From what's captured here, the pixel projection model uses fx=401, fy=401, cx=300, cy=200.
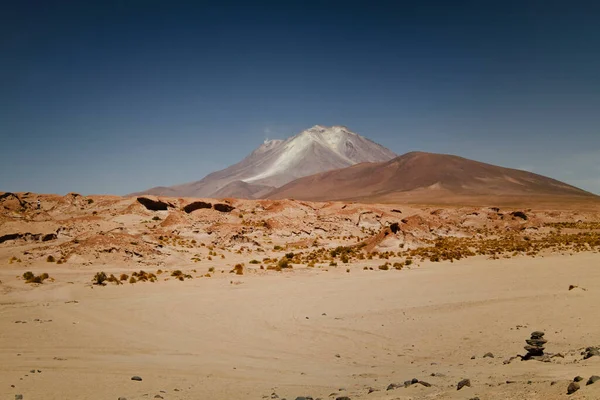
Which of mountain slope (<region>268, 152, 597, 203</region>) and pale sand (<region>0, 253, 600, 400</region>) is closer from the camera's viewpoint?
pale sand (<region>0, 253, 600, 400</region>)

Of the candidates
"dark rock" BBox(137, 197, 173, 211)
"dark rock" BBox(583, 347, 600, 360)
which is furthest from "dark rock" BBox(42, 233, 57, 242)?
"dark rock" BBox(583, 347, 600, 360)

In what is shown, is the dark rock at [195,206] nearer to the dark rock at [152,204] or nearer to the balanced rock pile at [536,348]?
the dark rock at [152,204]

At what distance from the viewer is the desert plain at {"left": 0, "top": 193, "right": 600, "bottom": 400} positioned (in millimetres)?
6711

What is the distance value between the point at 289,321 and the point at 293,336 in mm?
1343

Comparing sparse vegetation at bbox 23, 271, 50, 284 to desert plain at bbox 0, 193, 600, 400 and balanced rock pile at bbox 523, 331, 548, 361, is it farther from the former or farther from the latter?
balanced rock pile at bbox 523, 331, 548, 361

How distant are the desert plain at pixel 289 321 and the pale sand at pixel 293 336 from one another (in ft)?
0.16

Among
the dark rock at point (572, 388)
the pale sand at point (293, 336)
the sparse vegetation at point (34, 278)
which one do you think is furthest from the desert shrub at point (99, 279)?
the dark rock at point (572, 388)

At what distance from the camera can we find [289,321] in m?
11.8

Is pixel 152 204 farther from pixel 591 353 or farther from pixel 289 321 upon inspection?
pixel 591 353

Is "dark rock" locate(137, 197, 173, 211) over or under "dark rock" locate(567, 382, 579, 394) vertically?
over

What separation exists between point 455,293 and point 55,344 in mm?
13028

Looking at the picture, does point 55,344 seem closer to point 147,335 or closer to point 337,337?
Result: point 147,335

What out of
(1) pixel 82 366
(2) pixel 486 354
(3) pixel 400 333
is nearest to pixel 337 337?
(3) pixel 400 333

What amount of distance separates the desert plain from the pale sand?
0.05 meters
